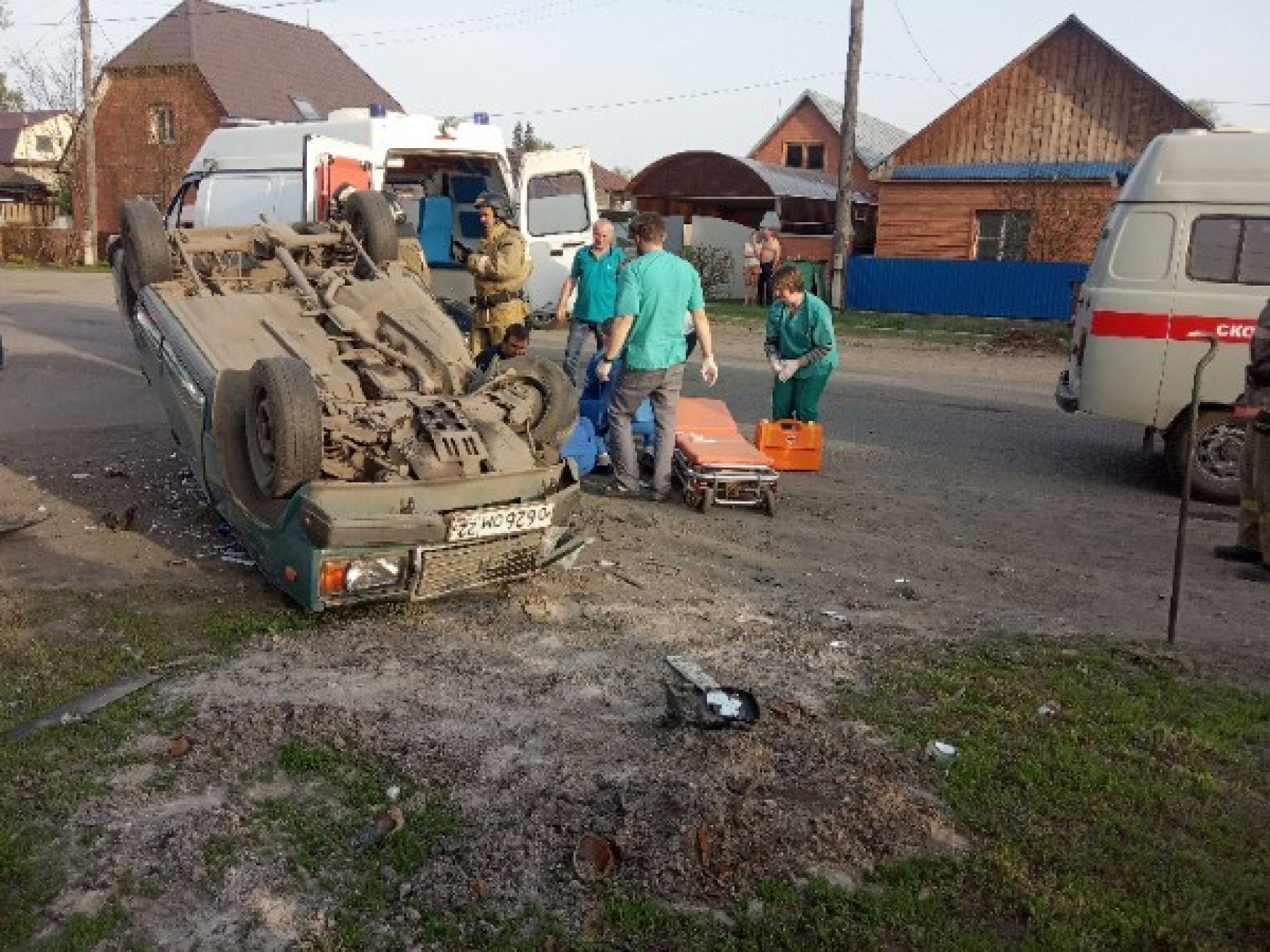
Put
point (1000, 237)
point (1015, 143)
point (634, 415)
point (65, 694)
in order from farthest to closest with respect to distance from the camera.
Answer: point (1015, 143) < point (1000, 237) < point (634, 415) < point (65, 694)

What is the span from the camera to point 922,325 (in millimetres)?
21406

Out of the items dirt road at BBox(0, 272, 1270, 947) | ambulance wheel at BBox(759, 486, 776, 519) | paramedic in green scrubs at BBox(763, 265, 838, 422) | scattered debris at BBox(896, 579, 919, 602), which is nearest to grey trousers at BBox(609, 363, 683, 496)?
dirt road at BBox(0, 272, 1270, 947)

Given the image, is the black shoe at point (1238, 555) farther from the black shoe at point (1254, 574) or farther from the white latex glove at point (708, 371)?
the white latex glove at point (708, 371)

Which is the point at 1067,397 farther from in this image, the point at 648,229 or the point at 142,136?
the point at 142,136

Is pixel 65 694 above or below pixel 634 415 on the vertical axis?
below

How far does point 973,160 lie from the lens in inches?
1049

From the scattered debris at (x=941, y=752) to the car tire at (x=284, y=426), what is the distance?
9.49ft

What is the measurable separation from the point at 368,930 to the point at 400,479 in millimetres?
2466

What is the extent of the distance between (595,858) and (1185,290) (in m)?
6.95

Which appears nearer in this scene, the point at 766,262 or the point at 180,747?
the point at 180,747

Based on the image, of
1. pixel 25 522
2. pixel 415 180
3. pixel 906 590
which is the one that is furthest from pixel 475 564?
pixel 415 180

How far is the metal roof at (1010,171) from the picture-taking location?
81.0ft

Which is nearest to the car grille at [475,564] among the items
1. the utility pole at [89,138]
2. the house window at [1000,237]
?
the house window at [1000,237]

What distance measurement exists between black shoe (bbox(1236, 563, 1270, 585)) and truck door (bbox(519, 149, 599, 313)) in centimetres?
907
